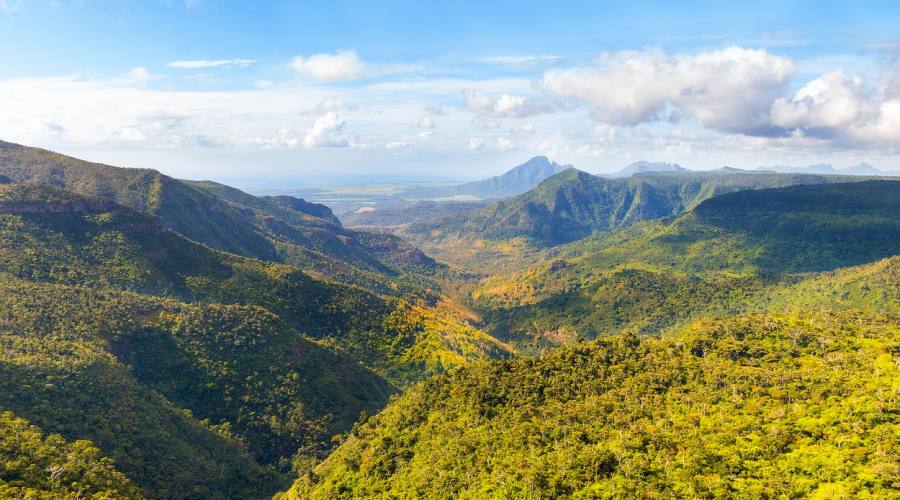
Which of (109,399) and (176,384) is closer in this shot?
(109,399)

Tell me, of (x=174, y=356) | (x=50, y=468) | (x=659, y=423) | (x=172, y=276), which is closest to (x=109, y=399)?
(x=174, y=356)

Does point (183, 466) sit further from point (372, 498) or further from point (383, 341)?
point (383, 341)

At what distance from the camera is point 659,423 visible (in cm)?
7100

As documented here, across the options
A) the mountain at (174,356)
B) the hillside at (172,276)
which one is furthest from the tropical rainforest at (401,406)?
the hillside at (172,276)

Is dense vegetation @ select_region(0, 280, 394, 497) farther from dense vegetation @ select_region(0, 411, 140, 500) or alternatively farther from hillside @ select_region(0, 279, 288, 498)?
dense vegetation @ select_region(0, 411, 140, 500)

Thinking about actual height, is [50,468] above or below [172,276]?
below

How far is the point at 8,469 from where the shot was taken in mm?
69750

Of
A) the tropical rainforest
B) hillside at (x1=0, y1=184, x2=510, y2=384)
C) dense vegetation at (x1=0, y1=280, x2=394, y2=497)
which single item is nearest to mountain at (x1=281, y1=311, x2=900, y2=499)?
the tropical rainforest

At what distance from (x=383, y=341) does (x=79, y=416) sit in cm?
10699

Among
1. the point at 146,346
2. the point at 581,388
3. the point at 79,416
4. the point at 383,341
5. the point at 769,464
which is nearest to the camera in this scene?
the point at 769,464

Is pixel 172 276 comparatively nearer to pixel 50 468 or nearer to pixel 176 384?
pixel 176 384

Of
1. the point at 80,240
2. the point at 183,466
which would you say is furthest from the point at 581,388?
the point at 80,240

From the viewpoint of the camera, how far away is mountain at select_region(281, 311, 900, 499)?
56.2 m

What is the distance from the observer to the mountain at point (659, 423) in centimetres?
5616
